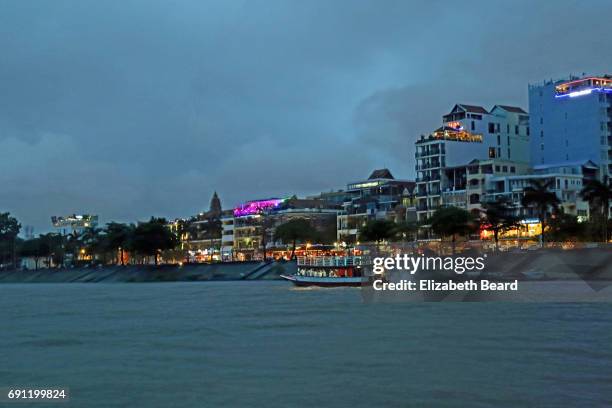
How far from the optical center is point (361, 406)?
82.9ft

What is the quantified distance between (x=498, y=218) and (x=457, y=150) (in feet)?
88.5

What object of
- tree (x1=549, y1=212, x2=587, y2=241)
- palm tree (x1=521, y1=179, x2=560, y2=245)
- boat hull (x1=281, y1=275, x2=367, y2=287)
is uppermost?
palm tree (x1=521, y1=179, x2=560, y2=245)

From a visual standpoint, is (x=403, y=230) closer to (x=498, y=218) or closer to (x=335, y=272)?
(x=498, y=218)

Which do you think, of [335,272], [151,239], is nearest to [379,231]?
[335,272]

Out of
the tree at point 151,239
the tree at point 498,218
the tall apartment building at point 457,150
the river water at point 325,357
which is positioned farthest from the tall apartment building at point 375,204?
the river water at point 325,357

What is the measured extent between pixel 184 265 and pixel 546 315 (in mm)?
125388

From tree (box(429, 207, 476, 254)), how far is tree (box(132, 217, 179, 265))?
221ft

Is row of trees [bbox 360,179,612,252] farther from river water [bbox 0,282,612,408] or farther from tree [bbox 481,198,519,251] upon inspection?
river water [bbox 0,282,612,408]

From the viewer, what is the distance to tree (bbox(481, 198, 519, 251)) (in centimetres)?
12600

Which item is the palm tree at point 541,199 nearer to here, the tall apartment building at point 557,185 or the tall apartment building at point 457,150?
the tall apartment building at point 557,185

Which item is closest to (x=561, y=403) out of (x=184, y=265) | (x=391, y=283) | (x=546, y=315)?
(x=546, y=315)

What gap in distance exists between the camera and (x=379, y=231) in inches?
5527

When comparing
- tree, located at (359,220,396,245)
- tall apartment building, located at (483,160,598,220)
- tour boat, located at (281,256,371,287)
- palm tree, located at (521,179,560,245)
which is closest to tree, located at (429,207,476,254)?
palm tree, located at (521,179,560,245)

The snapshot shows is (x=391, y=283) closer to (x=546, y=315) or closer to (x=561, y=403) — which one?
(x=546, y=315)
